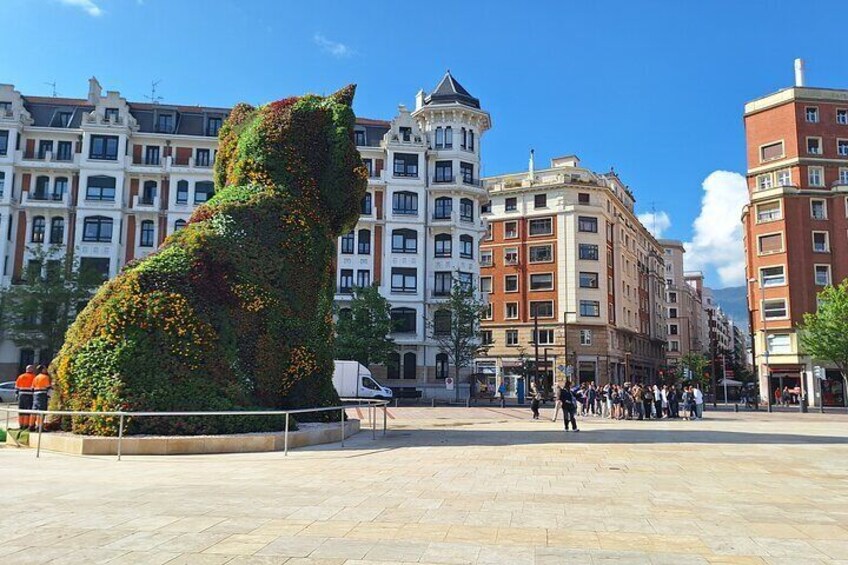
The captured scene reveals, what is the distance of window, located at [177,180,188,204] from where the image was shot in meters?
49.4

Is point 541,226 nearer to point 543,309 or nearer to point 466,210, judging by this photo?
point 543,309

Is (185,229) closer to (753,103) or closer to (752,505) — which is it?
(752,505)

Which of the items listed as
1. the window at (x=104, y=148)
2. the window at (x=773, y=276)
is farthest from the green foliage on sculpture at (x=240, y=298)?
the window at (x=773, y=276)

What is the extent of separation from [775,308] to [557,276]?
18.9m

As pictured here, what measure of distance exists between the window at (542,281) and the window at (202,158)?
32.3 m

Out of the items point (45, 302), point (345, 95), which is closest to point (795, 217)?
point (345, 95)

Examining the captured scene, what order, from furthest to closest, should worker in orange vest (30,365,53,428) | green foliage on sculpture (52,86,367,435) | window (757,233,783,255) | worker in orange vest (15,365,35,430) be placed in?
window (757,233,783,255) → worker in orange vest (15,365,35,430) → worker in orange vest (30,365,53,428) → green foliage on sculpture (52,86,367,435)

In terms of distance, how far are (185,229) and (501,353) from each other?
48.7 metres

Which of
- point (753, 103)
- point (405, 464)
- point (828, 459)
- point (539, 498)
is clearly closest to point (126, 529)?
point (539, 498)

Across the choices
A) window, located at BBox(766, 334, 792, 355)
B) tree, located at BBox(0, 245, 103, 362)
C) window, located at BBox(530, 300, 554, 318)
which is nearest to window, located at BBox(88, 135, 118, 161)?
tree, located at BBox(0, 245, 103, 362)

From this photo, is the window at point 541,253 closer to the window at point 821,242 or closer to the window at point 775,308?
the window at point 775,308

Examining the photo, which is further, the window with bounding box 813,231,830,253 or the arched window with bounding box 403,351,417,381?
the window with bounding box 813,231,830,253

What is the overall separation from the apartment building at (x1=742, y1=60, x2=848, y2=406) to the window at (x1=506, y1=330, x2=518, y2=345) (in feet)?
68.3

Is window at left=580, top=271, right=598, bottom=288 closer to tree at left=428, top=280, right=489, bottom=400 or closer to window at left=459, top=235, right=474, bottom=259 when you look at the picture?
window at left=459, top=235, right=474, bottom=259
